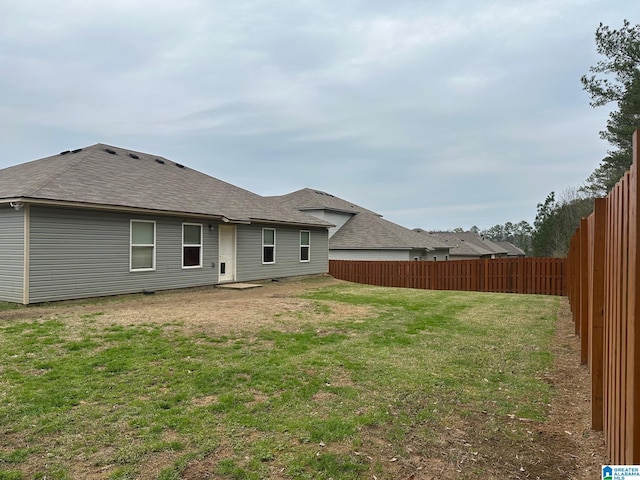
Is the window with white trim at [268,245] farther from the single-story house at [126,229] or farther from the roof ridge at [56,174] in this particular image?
the roof ridge at [56,174]

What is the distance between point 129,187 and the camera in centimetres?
1389

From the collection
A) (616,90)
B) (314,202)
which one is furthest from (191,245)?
(616,90)

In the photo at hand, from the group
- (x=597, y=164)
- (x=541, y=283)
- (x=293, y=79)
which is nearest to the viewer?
(x=293, y=79)

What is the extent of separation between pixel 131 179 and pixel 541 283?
17.7 meters

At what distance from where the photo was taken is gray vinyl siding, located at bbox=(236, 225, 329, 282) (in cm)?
1725

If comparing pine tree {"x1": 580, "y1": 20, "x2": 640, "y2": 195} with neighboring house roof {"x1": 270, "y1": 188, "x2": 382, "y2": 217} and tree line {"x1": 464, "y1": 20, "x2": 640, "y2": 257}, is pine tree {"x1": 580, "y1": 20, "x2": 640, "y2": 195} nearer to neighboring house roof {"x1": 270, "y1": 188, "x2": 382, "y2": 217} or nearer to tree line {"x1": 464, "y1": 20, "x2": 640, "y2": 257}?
tree line {"x1": 464, "y1": 20, "x2": 640, "y2": 257}

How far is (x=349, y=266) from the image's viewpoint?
926 inches

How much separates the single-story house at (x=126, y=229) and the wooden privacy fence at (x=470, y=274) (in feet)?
14.9

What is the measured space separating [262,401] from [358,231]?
83.5 ft

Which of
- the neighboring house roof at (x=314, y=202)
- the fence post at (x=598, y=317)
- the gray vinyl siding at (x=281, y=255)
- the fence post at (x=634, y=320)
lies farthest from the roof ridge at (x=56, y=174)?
the neighboring house roof at (x=314, y=202)

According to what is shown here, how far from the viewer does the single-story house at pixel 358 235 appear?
27.3m

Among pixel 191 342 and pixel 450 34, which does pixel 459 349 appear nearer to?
pixel 191 342

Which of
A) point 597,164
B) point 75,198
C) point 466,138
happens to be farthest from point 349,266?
point 597,164

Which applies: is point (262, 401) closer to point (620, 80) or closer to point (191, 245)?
point (191, 245)
